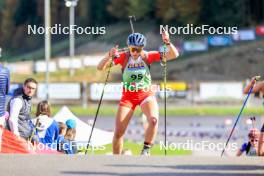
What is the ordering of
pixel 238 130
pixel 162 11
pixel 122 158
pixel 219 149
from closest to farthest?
pixel 122 158 → pixel 219 149 → pixel 238 130 → pixel 162 11

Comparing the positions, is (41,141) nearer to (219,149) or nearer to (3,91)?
(3,91)

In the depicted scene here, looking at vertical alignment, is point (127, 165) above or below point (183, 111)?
below

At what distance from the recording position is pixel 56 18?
302 feet

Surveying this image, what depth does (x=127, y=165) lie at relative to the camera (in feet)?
32.3

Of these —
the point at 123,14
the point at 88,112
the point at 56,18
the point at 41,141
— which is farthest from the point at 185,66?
the point at 41,141

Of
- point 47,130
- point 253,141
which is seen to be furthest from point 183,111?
point 47,130

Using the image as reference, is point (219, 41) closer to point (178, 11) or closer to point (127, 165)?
point (178, 11)

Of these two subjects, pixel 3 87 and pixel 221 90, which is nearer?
pixel 3 87

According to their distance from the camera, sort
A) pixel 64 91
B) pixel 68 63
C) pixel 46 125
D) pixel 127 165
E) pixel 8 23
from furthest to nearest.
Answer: pixel 8 23 → pixel 68 63 → pixel 64 91 → pixel 46 125 → pixel 127 165

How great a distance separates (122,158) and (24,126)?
2667 mm

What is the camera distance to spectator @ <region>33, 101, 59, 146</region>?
12.9m

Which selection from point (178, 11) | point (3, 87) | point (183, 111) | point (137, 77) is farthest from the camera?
point (178, 11)

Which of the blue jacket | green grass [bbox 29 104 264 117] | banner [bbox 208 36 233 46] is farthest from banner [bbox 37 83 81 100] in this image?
the blue jacket

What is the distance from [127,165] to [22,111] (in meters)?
3.11
